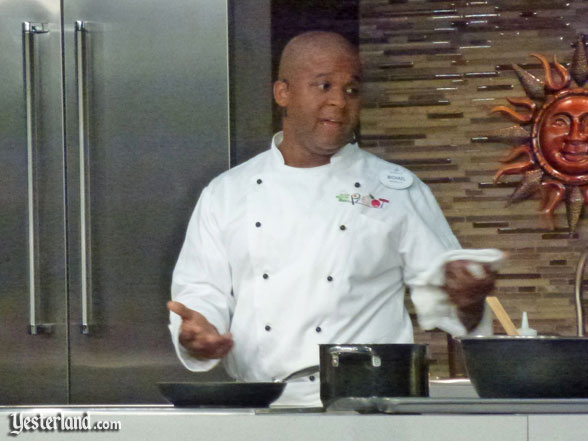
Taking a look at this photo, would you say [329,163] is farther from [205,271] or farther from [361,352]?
[361,352]

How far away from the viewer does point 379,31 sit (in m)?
3.40

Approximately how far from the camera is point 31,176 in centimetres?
260

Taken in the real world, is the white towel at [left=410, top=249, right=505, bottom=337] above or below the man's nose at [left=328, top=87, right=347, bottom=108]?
below

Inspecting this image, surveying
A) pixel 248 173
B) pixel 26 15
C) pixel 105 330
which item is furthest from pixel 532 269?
pixel 26 15

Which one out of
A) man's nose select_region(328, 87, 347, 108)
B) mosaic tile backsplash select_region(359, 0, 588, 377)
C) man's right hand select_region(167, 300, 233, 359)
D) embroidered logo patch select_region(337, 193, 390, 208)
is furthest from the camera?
mosaic tile backsplash select_region(359, 0, 588, 377)

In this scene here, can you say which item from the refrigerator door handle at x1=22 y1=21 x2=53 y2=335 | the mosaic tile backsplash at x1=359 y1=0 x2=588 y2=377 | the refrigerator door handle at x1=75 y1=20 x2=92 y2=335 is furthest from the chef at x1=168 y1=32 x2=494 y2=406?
the mosaic tile backsplash at x1=359 y1=0 x2=588 y2=377

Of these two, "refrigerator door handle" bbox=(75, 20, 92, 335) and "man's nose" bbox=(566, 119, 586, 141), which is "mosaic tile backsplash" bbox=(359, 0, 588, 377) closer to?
"man's nose" bbox=(566, 119, 586, 141)

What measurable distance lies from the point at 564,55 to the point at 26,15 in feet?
5.97

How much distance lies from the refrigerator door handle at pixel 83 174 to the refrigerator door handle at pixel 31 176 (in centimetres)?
9

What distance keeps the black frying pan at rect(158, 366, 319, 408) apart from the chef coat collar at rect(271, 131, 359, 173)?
1.34 metres

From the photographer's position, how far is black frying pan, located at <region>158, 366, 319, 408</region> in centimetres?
130

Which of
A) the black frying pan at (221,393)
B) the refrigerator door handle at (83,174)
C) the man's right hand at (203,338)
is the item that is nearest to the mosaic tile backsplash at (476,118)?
the refrigerator door handle at (83,174)

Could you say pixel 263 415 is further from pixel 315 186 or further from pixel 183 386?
pixel 315 186

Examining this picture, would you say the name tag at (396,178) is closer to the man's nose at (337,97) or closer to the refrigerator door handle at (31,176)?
the man's nose at (337,97)
